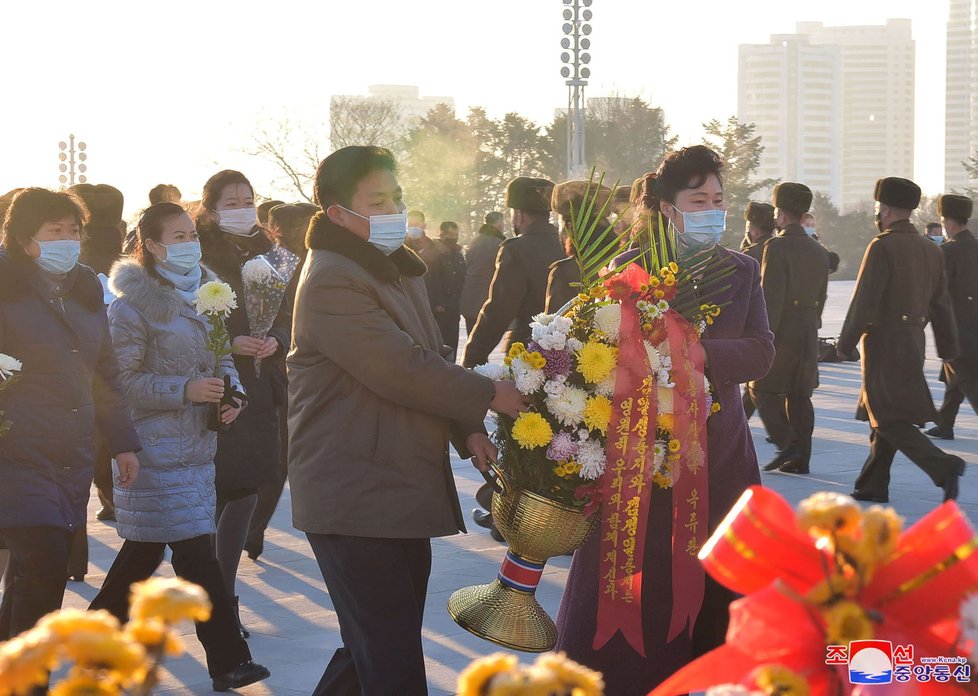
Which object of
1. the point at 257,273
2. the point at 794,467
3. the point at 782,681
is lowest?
the point at 794,467

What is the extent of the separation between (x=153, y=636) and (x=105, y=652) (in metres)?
0.08

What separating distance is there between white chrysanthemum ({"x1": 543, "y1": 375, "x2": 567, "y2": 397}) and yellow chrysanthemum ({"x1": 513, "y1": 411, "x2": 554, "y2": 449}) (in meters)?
0.07

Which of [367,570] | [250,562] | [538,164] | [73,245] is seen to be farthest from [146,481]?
[538,164]

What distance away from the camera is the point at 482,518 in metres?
8.52

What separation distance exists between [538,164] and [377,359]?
185 feet

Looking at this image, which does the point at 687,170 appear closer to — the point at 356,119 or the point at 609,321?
the point at 609,321

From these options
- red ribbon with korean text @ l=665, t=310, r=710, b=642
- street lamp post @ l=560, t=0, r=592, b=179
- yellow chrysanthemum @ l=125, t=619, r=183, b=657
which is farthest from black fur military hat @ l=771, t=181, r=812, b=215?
street lamp post @ l=560, t=0, r=592, b=179

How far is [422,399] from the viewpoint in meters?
3.86

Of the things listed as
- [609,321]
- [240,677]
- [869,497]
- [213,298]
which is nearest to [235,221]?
[213,298]

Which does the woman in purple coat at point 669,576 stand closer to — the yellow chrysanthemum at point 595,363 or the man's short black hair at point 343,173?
the yellow chrysanthemum at point 595,363

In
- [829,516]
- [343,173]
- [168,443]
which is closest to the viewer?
[829,516]

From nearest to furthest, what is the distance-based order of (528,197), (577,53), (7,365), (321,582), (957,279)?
(7,365)
(321,582)
(528,197)
(957,279)
(577,53)

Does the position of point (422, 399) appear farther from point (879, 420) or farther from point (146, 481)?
point (879, 420)

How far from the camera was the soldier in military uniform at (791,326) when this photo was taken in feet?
35.2
